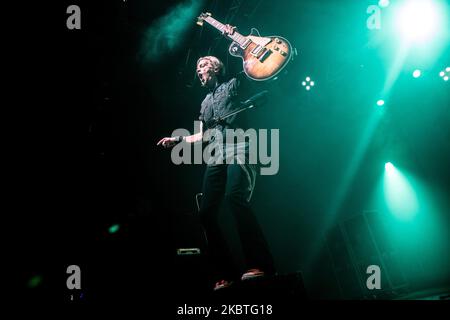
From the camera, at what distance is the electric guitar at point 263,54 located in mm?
3357

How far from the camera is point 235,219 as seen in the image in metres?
2.40

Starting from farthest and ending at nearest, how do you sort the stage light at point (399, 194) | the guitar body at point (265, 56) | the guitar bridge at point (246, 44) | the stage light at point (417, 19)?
1. the stage light at point (399, 194)
2. the stage light at point (417, 19)
3. the guitar bridge at point (246, 44)
4. the guitar body at point (265, 56)

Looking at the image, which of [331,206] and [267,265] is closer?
[267,265]

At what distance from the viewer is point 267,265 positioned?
2225mm

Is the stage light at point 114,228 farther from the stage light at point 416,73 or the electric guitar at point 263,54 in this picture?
the stage light at point 416,73

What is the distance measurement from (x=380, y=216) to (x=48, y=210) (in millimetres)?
6994

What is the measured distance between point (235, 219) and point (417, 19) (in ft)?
20.4

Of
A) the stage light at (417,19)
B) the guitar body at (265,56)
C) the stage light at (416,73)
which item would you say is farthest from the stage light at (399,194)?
the guitar body at (265,56)

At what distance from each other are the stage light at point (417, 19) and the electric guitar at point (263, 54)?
387cm

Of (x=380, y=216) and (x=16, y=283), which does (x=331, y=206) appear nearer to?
(x=380, y=216)

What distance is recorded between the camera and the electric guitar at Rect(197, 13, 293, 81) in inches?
132

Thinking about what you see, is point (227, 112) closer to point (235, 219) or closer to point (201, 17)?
point (235, 219)

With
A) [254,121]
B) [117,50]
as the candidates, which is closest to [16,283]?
[117,50]

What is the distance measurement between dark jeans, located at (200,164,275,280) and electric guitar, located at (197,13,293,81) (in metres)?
1.39
